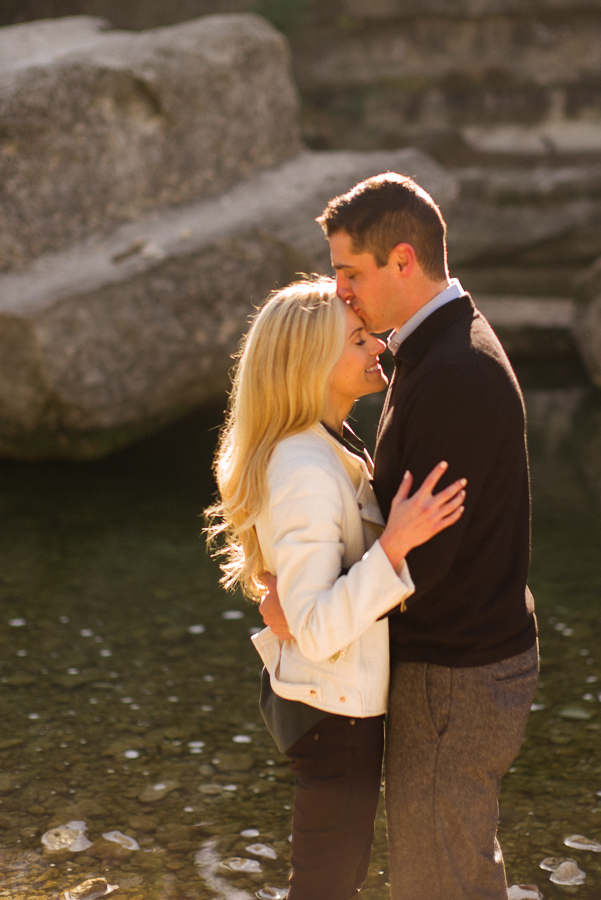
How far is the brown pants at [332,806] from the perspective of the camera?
198 centimetres

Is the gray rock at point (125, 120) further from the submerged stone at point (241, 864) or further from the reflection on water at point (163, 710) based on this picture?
the submerged stone at point (241, 864)

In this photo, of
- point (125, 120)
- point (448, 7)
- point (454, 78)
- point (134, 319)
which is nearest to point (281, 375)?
point (134, 319)

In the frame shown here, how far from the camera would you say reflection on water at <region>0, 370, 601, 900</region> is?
2842mm

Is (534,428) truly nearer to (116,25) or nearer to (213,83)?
(213,83)

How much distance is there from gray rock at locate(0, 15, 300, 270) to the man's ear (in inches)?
170

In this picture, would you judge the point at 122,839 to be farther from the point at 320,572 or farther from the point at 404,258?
the point at 404,258

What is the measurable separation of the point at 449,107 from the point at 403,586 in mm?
10243

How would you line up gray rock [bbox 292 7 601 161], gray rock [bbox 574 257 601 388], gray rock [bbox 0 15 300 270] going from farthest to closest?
gray rock [bbox 292 7 601 161], gray rock [bbox 574 257 601 388], gray rock [bbox 0 15 300 270]

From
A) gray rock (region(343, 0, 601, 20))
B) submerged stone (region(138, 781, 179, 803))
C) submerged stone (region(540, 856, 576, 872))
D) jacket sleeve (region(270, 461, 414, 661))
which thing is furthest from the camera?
gray rock (region(343, 0, 601, 20))

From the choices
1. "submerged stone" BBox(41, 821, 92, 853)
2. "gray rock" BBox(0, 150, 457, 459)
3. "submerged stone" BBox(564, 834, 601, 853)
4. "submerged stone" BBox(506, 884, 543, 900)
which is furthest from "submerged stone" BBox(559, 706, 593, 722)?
"gray rock" BBox(0, 150, 457, 459)

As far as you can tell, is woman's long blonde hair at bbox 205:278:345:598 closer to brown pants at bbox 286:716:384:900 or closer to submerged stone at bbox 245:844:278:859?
brown pants at bbox 286:716:384:900

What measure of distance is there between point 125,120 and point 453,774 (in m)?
5.31

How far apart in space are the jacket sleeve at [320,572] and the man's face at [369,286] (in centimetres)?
41

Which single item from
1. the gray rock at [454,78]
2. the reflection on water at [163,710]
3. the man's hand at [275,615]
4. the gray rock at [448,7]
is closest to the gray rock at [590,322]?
the reflection on water at [163,710]
